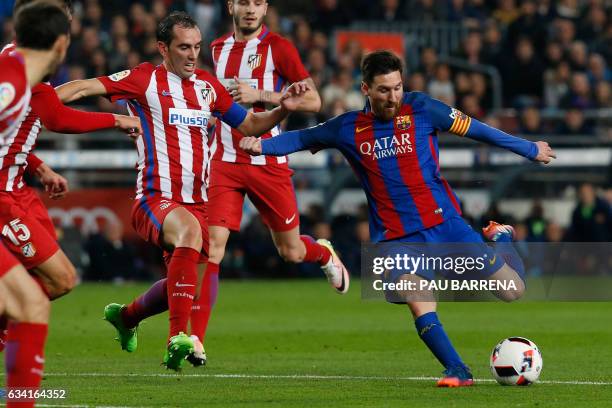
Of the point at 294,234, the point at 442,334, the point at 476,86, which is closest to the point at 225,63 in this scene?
the point at 294,234

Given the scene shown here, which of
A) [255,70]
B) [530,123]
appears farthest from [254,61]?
[530,123]

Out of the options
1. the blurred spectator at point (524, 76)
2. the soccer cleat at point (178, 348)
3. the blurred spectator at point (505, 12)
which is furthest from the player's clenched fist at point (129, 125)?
the blurred spectator at point (505, 12)

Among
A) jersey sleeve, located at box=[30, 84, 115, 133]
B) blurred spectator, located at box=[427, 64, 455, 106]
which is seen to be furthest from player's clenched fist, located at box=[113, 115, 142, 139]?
blurred spectator, located at box=[427, 64, 455, 106]

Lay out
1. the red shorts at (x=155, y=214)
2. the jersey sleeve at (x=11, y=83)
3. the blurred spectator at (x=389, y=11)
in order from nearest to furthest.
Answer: the jersey sleeve at (x=11, y=83) < the red shorts at (x=155, y=214) < the blurred spectator at (x=389, y=11)

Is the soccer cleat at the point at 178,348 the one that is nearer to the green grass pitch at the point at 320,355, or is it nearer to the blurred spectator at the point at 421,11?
the green grass pitch at the point at 320,355

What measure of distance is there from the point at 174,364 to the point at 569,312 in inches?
313

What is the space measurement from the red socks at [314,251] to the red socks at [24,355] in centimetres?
585

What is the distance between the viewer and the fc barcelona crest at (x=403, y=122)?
9.60m

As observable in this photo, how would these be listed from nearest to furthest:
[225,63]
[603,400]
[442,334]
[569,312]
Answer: [603,400] → [442,334] → [225,63] → [569,312]

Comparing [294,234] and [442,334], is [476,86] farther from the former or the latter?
[442,334]

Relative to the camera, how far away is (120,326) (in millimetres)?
10867

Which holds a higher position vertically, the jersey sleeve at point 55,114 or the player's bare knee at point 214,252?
the jersey sleeve at point 55,114

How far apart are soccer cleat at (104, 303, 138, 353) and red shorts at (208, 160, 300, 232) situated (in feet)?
3.43

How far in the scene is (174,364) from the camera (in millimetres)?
9578
